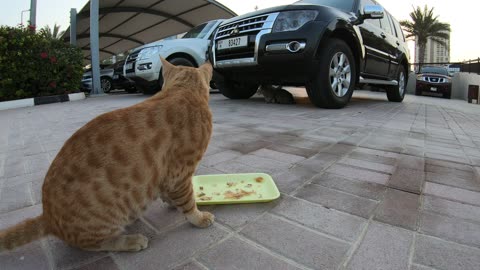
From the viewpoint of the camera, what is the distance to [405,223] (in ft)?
4.87

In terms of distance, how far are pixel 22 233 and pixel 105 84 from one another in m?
12.6

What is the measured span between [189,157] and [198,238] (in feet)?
1.24

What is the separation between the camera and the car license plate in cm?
498

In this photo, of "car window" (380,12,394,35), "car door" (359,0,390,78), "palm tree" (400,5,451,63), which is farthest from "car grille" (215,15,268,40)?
"palm tree" (400,5,451,63)

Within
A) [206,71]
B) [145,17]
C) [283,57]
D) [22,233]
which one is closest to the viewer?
[22,233]

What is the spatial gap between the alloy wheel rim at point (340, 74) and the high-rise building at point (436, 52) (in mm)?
28787

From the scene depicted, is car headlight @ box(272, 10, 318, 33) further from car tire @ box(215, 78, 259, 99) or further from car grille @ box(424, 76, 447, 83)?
car grille @ box(424, 76, 447, 83)

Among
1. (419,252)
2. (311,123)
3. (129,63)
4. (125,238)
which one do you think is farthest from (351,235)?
(129,63)

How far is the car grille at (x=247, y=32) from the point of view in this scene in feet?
15.8

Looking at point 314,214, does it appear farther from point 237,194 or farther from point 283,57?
point 283,57

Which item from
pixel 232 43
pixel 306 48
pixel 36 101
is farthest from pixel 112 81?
pixel 306 48

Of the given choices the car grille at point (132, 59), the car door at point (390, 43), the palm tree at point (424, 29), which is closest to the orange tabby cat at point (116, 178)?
the car door at point (390, 43)

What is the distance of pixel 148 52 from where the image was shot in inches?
306

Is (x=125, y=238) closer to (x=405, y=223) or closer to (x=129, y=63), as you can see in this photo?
(x=405, y=223)
